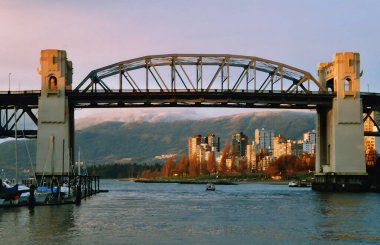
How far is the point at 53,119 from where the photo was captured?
11838 cm

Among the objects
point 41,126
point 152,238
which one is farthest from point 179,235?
point 41,126

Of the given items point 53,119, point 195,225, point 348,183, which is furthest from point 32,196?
point 348,183

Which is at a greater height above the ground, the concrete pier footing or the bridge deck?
the bridge deck

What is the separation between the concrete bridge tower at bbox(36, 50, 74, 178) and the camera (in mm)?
118062

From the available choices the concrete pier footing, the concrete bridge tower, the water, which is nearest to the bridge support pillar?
the concrete pier footing

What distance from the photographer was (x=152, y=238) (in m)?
56.0

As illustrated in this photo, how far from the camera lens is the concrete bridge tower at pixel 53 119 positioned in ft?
387

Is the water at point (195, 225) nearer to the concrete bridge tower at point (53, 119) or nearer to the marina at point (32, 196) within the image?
the marina at point (32, 196)

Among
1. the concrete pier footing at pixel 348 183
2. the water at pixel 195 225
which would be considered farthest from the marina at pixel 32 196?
the concrete pier footing at pixel 348 183

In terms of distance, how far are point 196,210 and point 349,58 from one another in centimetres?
5070

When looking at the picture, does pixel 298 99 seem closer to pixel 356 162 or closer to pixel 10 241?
pixel 356 162

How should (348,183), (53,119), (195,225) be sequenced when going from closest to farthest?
(195,225) < (53,119) < (348,183)

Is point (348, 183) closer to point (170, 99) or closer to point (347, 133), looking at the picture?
point (347, 133)

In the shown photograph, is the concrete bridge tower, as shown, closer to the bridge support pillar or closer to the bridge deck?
the bridge deck
